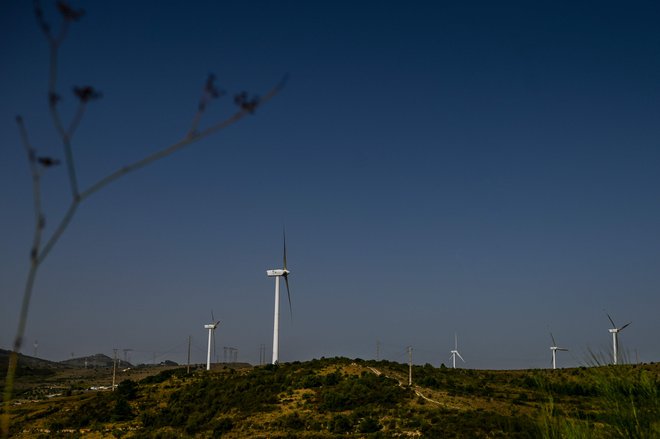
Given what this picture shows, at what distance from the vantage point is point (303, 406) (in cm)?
7750

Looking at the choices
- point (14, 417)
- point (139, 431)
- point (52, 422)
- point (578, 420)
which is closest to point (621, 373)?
point (578, 420)

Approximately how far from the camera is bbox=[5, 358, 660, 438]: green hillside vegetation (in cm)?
6562

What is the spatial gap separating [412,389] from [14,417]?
5613 centimetres

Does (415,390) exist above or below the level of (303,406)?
above

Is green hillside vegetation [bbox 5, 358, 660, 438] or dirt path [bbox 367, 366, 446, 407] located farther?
dirt path [bbox 367, 366, 446, 407]

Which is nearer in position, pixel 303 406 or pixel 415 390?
pixel 303 406

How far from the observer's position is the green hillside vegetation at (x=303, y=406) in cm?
6562

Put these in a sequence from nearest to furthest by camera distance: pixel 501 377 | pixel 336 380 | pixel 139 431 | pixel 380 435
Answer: pixel 380 435 < pixel 139 431 < pixel 336 380 < pixel 501 377

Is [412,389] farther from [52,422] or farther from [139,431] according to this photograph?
[52,422]

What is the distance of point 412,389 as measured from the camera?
271ft

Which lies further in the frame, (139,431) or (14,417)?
(14,417)

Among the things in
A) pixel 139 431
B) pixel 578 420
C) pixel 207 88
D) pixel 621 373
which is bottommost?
pixel 139 431

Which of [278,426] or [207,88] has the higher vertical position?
[207,88]

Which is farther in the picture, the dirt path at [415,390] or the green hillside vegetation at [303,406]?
the dirt path at [415,390]
